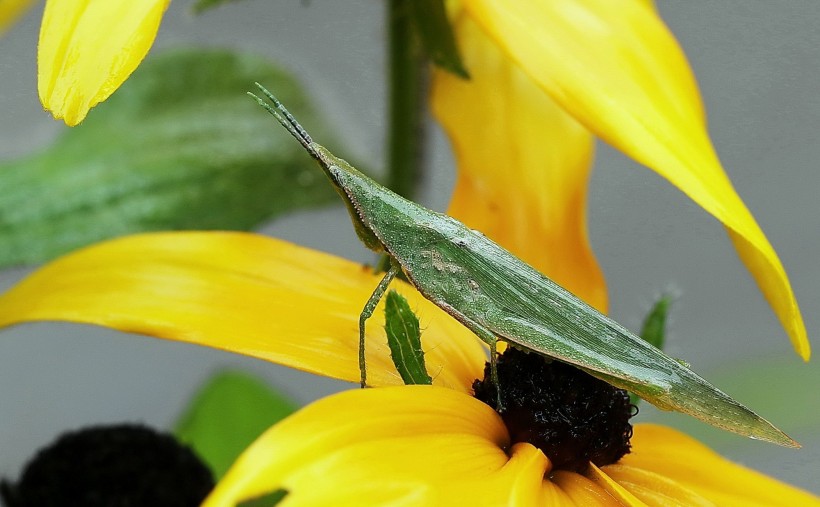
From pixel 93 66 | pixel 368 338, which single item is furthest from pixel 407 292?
pixel 93 66

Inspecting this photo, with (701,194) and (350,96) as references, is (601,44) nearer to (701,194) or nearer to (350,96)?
(701,194)

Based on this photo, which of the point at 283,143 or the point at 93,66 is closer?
the point at 93,66

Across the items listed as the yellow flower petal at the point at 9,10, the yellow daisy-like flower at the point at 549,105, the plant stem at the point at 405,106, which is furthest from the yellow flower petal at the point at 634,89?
the yellow flower petal at the point at 9,10

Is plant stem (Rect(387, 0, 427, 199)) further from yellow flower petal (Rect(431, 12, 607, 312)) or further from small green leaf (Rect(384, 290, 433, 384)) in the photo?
small green leaf (Rect(384, 290, 433, 384))

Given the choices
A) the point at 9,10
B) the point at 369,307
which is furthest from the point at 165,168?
the point at 369,307

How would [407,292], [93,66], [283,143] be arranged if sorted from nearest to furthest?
1. [93,66]
2. [407,292]
3. [283,143]

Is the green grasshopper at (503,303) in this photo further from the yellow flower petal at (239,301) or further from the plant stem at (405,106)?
the plant stem at (405,106)
